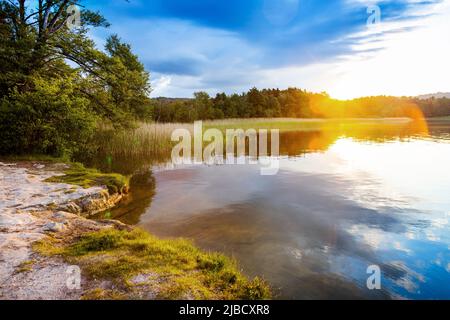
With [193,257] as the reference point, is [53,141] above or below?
above

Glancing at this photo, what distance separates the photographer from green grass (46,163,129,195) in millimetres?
8634

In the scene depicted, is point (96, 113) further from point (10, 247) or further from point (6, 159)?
point (10, 247)

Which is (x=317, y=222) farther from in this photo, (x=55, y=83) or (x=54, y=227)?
(x=55, y=83)

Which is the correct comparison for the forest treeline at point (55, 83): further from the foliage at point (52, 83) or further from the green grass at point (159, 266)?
the green grass at point (159, 266)

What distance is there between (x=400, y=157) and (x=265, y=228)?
45.3 feet

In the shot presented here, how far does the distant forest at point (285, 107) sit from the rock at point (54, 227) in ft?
141

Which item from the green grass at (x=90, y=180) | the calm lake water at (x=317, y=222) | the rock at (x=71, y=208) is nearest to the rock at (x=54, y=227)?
the rock at (x=71, y=208)

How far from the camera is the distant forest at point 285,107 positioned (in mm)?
55062

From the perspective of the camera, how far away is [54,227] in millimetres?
5195

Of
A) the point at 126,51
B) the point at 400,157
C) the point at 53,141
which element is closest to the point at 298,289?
the point at 53,141

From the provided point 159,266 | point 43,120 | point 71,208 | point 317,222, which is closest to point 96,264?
point 159,266

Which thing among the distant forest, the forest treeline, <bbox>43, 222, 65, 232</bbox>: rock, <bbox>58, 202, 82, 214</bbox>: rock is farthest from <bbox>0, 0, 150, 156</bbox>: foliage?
the distant forest

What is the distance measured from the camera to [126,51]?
99.4ft
